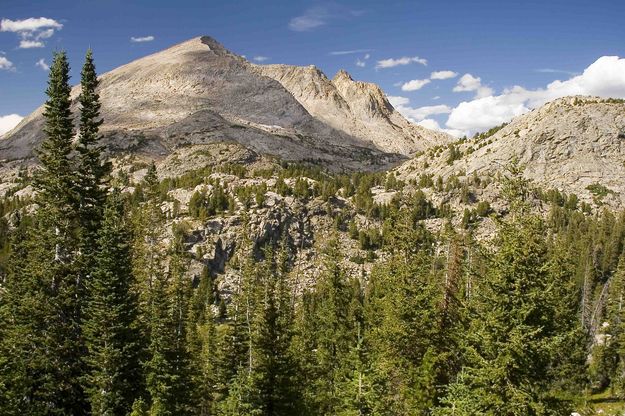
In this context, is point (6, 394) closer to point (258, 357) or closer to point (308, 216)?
point (258, 357)

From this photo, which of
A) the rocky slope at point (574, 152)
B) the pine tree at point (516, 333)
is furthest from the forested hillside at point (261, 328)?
the rocky slope at point (574, 152)

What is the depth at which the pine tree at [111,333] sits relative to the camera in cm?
3066

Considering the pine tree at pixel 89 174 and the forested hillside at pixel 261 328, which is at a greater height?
the pine tree at pixel 89 174

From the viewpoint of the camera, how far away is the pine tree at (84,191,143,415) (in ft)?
101

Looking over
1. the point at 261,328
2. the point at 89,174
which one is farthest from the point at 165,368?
the point at 89,174

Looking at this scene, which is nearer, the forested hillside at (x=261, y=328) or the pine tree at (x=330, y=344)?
the forested hillside at (x=261, y=328)

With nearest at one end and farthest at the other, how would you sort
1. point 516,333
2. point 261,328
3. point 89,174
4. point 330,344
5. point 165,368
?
point 516,333 < point 165,368 < point 89,174 < point 261,328 < point 330,344

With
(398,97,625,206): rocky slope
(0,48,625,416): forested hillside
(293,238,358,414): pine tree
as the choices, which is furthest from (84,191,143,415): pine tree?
(398,97,625,206): rocky slope

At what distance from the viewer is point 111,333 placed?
31.1 m

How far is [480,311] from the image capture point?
77.4 feet

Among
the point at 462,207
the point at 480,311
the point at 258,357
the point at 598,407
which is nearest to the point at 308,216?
the point at 462,207

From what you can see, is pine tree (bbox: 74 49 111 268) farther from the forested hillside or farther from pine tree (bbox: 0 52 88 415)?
pine tree (bbox: 0 52 88 415)

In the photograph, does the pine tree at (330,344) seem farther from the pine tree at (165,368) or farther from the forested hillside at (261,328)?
the pine tree at (165,368)

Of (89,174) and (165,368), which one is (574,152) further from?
(165,368)
